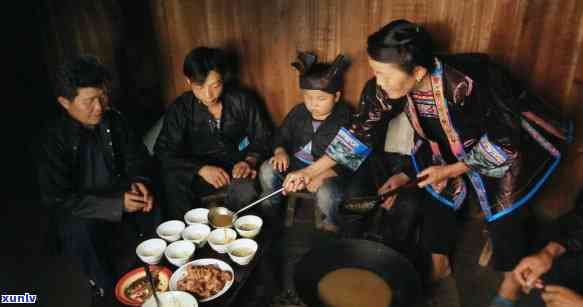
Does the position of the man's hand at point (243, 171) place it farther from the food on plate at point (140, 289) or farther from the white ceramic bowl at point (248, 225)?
the food on plate at point (140, 289)

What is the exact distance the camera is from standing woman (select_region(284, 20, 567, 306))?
2603 millimetres

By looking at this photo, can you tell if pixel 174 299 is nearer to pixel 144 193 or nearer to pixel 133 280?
pixel 133 280

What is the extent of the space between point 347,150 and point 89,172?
2277mm

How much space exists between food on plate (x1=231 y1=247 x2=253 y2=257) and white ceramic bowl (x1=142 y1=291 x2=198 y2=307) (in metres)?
0.44

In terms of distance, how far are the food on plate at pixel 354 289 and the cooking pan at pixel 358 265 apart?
0.03 meters

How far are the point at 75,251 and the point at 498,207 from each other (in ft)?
11.1

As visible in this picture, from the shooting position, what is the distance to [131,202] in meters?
3.19

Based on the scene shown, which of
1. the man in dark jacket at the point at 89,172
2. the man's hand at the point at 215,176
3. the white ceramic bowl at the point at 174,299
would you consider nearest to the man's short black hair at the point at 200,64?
the man in dark jacket at the point at 89,172

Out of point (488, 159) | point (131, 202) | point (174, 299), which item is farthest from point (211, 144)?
point (488, 159)

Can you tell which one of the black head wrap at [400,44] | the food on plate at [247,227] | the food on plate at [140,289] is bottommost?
the food on plate at [140,289]

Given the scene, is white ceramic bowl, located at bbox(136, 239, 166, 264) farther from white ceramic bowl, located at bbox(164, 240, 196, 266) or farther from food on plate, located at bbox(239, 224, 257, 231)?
food on plate, located at bbox(239, 224, 257, 231)

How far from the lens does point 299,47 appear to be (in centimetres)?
410

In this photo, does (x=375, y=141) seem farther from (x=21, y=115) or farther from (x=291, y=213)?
Answer: (x=21, y=115)

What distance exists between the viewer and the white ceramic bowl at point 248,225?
271cm
